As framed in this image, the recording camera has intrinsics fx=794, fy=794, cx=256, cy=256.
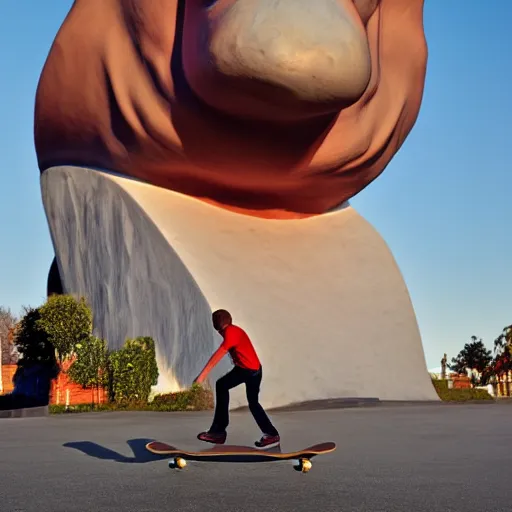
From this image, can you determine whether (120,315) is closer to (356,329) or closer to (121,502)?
(356,329)

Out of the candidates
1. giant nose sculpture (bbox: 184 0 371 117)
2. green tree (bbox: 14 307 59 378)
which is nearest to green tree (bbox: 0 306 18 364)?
green tree (bbox: 14 307 59 378)

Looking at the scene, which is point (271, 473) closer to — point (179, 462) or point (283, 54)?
point (179, 462)

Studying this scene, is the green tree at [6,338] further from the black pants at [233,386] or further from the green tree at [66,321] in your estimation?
the black pants at [233,386]

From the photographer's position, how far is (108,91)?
19.5m

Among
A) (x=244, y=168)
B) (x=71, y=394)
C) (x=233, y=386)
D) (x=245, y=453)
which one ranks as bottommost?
(x=245, y=453)

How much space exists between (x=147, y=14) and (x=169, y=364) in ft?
27.5

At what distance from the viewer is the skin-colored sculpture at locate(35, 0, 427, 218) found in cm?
1619

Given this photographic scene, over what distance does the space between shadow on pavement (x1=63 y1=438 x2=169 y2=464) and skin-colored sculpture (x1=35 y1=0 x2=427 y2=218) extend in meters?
8.91

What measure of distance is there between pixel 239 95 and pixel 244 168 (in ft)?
10.0

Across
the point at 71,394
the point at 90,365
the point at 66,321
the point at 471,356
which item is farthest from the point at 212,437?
the point at 471,356

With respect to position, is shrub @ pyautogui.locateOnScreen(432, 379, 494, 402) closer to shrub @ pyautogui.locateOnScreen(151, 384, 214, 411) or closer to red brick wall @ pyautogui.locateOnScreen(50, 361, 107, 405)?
shrub @ pyautogui.locateOnScreen(151, 384, 214, 411)

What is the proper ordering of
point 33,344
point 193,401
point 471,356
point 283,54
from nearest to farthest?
point 283,54 < point 193,401 < point 33,344 < point 471,356

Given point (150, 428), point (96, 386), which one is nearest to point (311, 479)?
point (150, 428)

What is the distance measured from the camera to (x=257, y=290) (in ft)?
64.1
